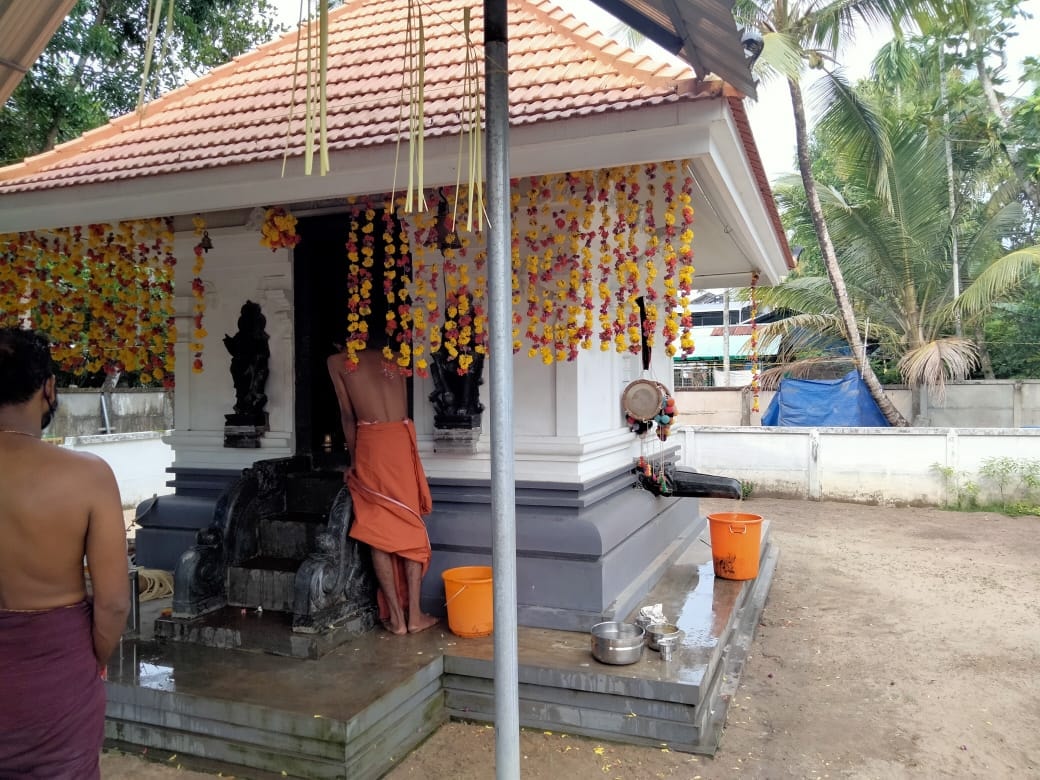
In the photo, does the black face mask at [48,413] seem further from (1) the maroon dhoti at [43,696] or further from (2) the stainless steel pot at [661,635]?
(2) the stainless steel pot at [661,635]

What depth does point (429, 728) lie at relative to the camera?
3.83 meters

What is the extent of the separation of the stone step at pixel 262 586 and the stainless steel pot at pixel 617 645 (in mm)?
1923

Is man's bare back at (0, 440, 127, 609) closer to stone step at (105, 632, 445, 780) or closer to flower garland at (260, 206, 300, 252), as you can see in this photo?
stone step at (105, 632, 445, 780)

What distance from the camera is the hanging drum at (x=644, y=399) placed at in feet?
18.8

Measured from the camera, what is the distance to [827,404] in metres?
13.9

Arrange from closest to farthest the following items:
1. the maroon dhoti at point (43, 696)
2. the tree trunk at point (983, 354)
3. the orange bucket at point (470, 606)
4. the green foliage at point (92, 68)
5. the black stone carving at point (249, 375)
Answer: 1. the maroon dhoti at point (43, 696)
2. the orange bucket at point (470, 606)
3. the black stone carving at point (249, 375)
4. the green foliage at point (92, 68)
5. the tree trunk at point (983, 354)

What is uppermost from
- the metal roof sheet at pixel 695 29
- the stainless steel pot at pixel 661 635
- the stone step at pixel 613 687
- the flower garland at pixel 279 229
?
the metal roof sheet at pixel 695 29

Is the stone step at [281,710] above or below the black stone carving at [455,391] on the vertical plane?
below

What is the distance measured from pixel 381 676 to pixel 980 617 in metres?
5.09

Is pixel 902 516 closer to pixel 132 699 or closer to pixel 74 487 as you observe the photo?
pixel 132 699

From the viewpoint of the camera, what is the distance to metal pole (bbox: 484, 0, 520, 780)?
7.05 ft

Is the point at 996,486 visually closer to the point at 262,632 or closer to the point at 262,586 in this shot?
the point at 262,586

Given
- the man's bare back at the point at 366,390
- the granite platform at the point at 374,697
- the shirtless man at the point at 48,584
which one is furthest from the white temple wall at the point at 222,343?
the shirtless man at the point at 48,584

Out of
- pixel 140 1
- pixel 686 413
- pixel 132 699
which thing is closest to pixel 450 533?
pixel 132 699
